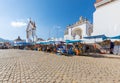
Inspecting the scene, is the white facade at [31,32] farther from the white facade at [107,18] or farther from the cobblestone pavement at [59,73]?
the cobblestone pavement at [59,73]

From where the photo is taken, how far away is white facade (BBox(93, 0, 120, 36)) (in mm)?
27422

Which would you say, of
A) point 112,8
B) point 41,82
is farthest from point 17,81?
point 112,8

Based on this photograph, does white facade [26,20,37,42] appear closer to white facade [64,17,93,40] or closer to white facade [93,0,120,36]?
white facade [64,17,93,40]

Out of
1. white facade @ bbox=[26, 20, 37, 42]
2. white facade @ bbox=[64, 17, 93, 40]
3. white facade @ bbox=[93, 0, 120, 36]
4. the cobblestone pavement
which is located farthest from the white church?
white facade @ bbox=[26, 20, 37, 42]

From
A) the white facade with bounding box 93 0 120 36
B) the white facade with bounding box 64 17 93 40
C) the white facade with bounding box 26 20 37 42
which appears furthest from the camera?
the white facade with bounding box 26 20 37 42

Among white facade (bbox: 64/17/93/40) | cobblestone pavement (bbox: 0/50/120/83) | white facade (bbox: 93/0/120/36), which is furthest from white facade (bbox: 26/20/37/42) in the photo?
cobblestone pavement (bbox: 0/50/120/83)

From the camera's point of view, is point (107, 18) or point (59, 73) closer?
point (59, 73)

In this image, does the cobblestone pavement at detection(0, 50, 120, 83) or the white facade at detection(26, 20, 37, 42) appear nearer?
the cobblestone pavement at detection(0, 50, 120, 83)

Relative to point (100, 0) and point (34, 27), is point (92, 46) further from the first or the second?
point (34, 27)

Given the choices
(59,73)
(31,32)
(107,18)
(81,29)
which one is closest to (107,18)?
(107,18)

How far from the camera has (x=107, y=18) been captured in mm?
29359

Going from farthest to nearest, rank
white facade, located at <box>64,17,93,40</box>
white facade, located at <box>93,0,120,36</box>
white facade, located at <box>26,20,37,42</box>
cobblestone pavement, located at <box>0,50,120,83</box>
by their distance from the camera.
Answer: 1. white facade, located at <box>26,20,37,42</box>
2. white facade, located at <box>64,17,93,40</box>
3. white facade, located at <box>93,0,120,36</box>
4. cobblestone pavement, located at <box>0,50,120,83</box>

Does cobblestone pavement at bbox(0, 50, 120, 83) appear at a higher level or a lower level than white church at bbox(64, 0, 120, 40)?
lower

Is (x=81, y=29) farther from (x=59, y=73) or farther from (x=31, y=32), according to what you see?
(x=59, y=73)
